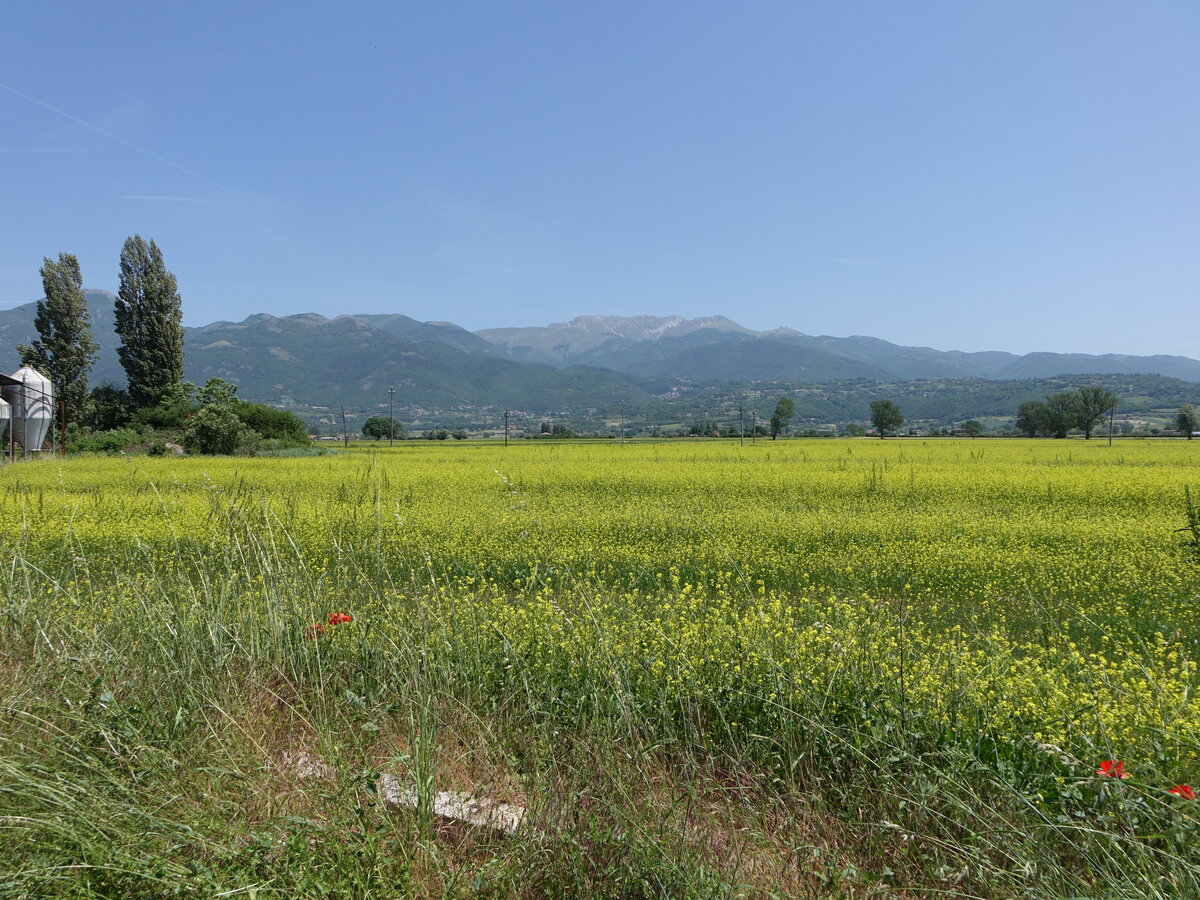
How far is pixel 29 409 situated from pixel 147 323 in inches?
497

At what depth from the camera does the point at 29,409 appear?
37.9m

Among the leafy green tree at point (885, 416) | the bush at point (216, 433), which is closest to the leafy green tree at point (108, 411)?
the bush at point (216, 433)

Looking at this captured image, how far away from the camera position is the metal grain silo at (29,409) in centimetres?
3700

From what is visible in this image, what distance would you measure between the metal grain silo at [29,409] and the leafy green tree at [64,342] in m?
7.46

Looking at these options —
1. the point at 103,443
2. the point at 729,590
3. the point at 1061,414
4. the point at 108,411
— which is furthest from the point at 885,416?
the point at 729,590

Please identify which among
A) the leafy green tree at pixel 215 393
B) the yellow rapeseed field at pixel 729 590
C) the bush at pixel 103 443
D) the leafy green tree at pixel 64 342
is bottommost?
the bush at pixel 103 443

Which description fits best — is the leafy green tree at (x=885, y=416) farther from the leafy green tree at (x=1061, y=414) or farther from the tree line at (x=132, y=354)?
the tree line at (x=132, y=354)

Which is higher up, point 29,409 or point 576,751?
point 29,409

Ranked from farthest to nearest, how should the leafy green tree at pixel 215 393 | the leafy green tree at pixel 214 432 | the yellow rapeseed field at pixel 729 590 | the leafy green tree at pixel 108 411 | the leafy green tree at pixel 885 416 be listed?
the leafy green tree at pixel 885 416 < the leafy green tree at pixel 108 411 < the leafy green tree at pixel 215 393 < the leafy green tree at pixel 214 432 < the yellow rapeseed field at pixel 729 590

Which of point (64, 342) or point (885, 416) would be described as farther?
point (885, 416)

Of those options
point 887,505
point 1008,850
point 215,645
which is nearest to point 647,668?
point 1008,850

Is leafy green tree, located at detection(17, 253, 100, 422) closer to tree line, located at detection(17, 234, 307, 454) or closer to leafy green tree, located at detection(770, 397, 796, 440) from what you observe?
tree line, located at detection(17, 234, 307, 454)

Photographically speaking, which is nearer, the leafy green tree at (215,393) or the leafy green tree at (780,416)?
the leafy green tree at (215,393)

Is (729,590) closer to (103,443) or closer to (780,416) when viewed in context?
(103,443)
